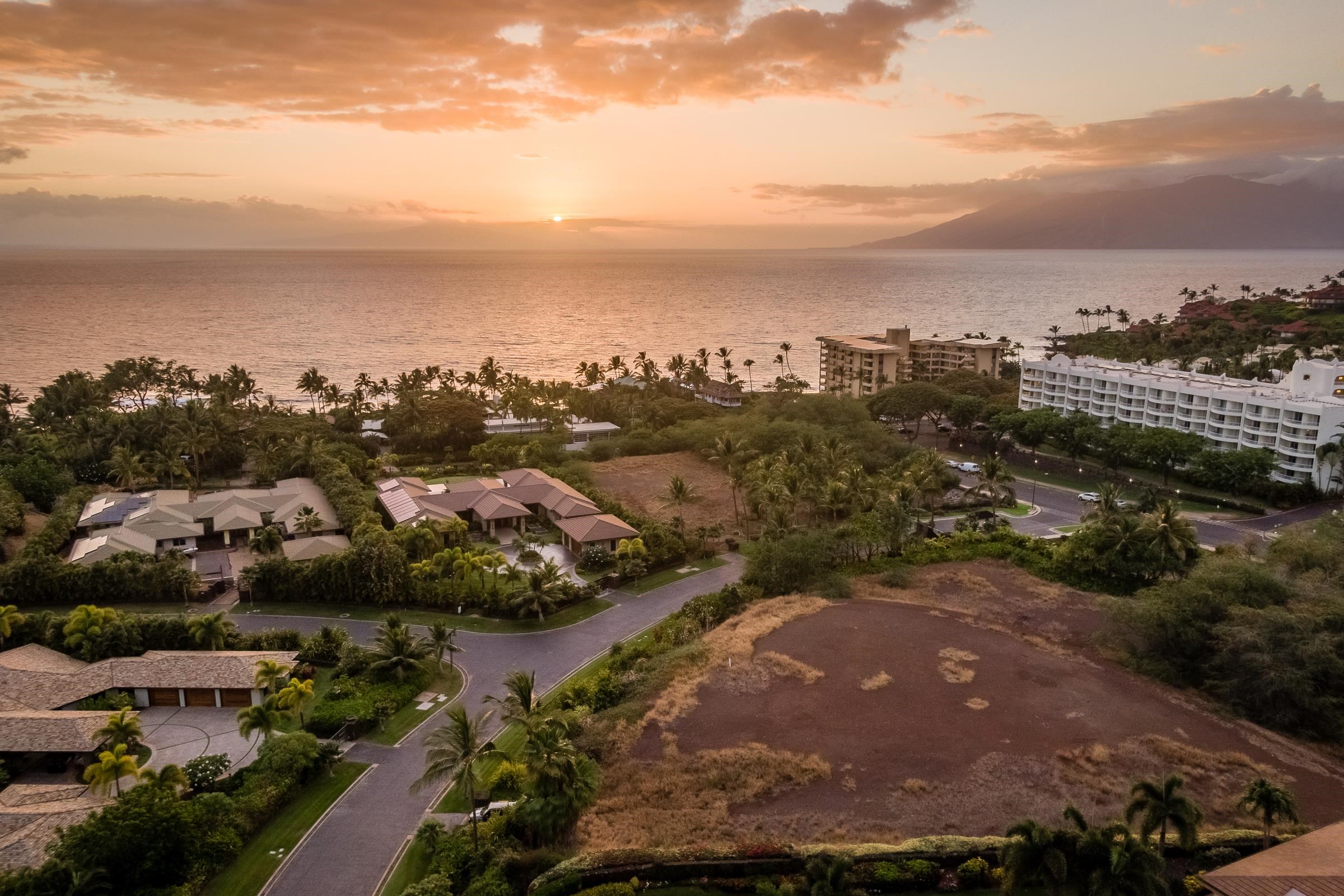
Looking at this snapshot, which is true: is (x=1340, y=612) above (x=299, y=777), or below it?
above

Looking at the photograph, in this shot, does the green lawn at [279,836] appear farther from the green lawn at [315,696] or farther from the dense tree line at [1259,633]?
the dense tree line at [1259,633]

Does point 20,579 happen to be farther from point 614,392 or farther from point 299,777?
point 614,392

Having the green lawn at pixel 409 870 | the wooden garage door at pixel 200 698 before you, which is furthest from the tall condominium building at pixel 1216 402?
the wooden garage door at pixel 200 698

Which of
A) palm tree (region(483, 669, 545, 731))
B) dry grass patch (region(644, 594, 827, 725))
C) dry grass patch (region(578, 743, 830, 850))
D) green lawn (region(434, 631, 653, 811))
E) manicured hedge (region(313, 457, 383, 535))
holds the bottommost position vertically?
green lawn (region(434, 631, 653, 811))

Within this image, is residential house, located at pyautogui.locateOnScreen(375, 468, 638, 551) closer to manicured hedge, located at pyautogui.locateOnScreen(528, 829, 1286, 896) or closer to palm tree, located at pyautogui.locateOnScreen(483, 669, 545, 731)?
palm tree, located at pyautogui.locateOnScreen(483, 669, 545, 731)

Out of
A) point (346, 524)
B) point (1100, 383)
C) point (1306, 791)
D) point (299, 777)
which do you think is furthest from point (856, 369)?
point (299, 777)

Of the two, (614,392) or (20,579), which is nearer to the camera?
(20,579)

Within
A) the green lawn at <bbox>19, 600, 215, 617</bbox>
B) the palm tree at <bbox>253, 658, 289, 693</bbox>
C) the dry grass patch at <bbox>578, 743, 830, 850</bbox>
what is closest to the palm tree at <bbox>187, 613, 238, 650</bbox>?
the palm tree at <bbox>253, 658, 289, 693</bbox>
